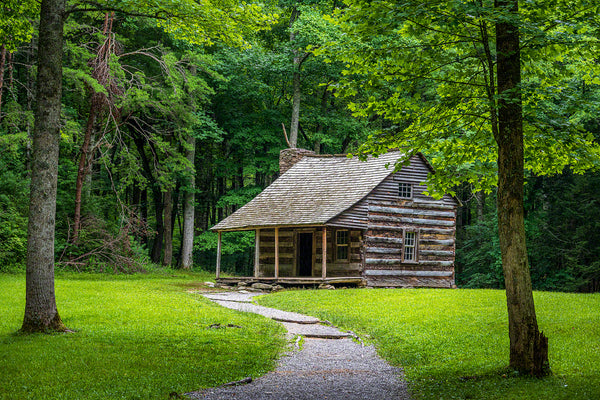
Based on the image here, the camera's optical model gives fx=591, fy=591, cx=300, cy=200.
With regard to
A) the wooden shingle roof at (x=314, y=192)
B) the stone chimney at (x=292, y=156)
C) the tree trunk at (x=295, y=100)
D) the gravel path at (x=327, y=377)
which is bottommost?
the gravel path at (x=327, y=377)

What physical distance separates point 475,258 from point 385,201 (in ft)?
40.0

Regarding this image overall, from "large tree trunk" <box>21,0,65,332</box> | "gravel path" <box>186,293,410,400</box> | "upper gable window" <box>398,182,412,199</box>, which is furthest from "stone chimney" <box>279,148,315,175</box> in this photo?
"large tree trunk" <box>21,0,65,332</box>

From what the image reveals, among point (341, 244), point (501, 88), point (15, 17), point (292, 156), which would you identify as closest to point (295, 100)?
point (292, 156)

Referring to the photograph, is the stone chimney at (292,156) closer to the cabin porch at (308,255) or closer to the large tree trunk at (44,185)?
the cabin porch at (308,255)

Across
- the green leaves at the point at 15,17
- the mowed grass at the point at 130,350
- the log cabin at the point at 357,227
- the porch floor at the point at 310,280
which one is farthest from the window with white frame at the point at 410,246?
the green leaves at the point at 15,17

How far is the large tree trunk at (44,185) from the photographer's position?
1131 centimetres

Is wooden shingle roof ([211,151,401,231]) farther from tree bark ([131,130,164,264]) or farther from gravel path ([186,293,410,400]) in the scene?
gravel path ([186,293,410,400])

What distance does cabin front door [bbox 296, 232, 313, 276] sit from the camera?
29.9m

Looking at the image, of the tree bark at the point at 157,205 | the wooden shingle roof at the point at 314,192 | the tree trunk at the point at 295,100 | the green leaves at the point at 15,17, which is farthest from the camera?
the tree trunk at the point at 295,100

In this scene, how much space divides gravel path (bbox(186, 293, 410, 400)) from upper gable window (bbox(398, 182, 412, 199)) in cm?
1529

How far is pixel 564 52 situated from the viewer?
29.8 ft

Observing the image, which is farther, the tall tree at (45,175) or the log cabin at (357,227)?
the log cabin at (357,227)

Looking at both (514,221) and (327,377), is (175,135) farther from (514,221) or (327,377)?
(514,221)

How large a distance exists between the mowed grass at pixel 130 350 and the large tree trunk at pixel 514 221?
13.0 feet
